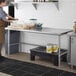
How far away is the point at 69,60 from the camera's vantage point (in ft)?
14.9

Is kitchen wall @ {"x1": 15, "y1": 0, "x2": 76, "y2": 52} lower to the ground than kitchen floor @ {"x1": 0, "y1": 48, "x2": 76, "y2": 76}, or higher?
higher

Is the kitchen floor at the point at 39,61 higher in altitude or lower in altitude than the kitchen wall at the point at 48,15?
lower

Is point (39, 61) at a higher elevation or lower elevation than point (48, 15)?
lower

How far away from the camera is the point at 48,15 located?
17.1 ft

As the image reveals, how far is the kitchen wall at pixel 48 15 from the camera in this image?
4.89 metres

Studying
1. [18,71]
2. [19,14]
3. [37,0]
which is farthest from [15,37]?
[18,71]

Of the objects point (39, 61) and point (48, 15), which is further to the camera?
point (48, 15)

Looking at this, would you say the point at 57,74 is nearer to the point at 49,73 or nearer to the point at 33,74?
the point at 49,73

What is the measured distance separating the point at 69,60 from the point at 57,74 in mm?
582

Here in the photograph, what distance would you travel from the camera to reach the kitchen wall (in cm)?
489

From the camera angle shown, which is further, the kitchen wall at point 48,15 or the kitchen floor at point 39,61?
the kitchen wall at point 48,15

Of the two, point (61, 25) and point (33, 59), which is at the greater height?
point (61, 25)

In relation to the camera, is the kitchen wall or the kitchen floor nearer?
Answer: the kitchen floor

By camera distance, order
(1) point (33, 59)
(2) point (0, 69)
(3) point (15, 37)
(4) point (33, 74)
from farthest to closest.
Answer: (3) point (15, 37)
(1) point (33, 59)
(2) point (0, 69)
(4) point (33, 74)
